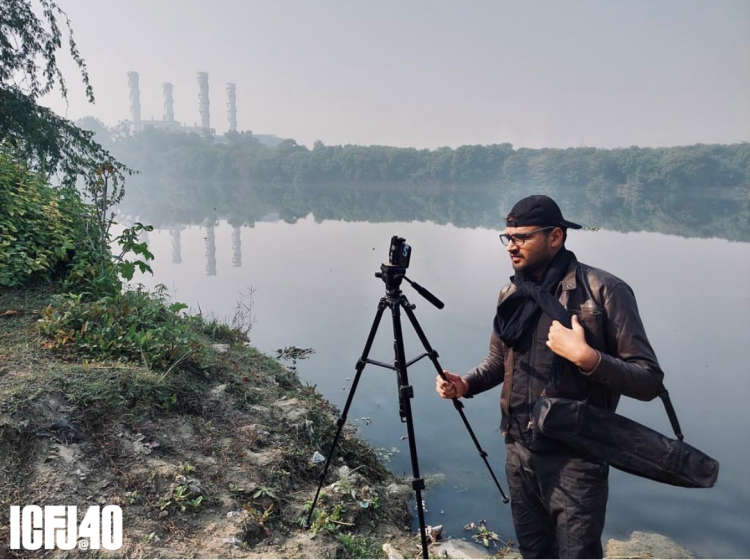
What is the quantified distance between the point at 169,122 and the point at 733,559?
18911cm

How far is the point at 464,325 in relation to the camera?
1042 centimetres

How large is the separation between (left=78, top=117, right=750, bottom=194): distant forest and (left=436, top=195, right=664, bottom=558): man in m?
66.9

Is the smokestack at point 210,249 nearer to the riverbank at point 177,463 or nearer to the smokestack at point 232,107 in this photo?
the riverbank at point 177,463

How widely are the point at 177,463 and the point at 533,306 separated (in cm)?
279

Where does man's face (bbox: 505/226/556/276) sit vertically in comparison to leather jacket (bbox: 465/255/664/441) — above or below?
above

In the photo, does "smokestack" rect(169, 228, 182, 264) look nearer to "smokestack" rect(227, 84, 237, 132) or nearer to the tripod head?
the tripod head

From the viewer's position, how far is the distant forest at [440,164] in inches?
2307

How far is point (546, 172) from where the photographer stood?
2680 inches

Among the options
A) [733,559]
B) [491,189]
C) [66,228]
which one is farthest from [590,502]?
[491,189]

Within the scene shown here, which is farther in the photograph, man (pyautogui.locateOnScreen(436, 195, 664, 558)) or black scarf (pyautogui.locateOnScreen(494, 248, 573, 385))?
black scarf (pyautogui.locateOnScreen(494, 248, 573, 385))

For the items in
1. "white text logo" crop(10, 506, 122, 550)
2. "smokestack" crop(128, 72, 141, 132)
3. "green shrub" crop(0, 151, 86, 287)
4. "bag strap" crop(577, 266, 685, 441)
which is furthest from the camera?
"smokestack" crop(128, 72, 141, 132)

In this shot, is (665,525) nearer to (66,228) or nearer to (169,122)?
(66,228)

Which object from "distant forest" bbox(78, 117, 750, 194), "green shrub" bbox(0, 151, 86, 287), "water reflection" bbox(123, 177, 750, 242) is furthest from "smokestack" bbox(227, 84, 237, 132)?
"green shrub" bbox(0, 151, 86, 287)

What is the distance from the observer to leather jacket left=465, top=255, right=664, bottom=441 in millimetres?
1846
